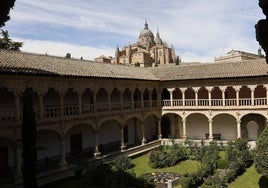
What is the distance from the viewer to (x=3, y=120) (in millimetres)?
19516

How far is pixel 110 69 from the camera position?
1180 inches

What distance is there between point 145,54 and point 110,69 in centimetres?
4898

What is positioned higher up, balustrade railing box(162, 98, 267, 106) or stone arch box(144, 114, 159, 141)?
balustrade railing box(162, 98, 267, 106)

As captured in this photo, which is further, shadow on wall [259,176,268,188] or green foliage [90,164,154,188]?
shadow on wall [259,176,268,188]

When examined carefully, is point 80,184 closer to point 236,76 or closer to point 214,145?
point 214,145

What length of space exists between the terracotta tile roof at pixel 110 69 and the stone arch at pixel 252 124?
493 cm

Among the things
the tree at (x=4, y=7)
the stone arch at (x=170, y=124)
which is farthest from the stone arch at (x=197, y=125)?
the tree at (x=4, y=7)

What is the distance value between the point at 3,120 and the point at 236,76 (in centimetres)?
2044

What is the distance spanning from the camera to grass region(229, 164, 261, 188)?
781 inches

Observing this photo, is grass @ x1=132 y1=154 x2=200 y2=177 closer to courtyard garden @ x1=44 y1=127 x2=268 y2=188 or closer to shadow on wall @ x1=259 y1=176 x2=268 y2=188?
courtyard garden @ x1=44 y1=127 x2=268 y2=188

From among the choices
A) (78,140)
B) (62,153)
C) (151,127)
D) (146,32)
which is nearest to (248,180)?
(62,153)

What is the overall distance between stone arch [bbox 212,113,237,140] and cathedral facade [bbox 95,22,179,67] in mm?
36914

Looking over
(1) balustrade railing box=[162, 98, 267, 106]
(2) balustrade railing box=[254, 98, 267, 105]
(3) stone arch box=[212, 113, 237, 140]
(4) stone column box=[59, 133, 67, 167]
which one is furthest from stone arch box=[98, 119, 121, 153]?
(2) balustrade railing box=[254, 98, 267, 105]

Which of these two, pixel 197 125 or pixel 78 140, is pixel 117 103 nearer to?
pixel 78 140
